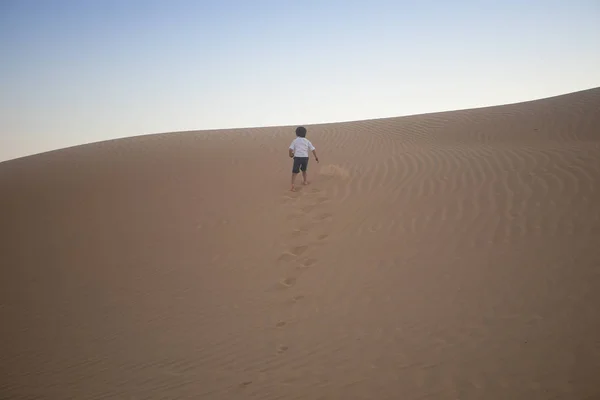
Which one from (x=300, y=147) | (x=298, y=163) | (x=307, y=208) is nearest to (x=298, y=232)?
(x=307, y=208)

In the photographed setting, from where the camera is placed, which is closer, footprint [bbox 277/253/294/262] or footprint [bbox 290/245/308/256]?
footprint [bbox 277/253/294/262]

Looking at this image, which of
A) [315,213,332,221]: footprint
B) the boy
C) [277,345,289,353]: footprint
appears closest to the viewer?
[277,345,289,353]: footprint

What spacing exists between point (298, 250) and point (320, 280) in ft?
3.34

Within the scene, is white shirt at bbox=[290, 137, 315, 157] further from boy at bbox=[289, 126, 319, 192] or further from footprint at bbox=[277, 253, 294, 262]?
footprint at bbox=[277, 253, 294, 262]

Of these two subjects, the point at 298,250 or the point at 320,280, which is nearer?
the point at 320,280

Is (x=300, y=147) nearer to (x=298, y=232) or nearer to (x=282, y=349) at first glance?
(x=298, y=232)

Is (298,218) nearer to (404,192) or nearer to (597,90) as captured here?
(404,192)

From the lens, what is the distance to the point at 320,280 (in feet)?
17.3

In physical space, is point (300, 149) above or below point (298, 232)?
above

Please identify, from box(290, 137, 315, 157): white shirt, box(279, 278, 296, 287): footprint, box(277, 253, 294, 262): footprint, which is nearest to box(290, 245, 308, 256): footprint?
box(277, 253, 294, 262): footprint

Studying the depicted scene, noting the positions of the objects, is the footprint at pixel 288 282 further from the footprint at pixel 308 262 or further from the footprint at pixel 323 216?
the footprint at pixel 323 216

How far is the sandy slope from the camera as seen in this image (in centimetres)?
353

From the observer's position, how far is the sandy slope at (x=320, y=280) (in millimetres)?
3525

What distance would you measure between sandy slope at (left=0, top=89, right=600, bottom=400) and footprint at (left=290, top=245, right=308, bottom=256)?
0.11 metres
